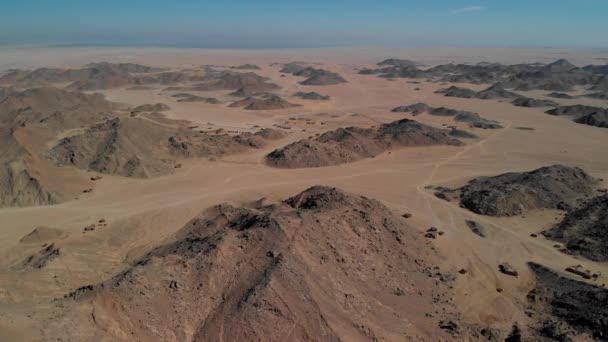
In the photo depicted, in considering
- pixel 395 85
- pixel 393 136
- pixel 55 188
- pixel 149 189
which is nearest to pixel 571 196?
pixel 393 136

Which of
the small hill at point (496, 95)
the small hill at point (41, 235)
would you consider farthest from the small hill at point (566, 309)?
the small hill at point (496, 95)

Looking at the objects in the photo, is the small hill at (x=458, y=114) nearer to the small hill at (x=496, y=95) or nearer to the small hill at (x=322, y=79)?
the small hill at (x=496, y=95)

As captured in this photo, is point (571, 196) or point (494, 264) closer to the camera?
point (494, 264)

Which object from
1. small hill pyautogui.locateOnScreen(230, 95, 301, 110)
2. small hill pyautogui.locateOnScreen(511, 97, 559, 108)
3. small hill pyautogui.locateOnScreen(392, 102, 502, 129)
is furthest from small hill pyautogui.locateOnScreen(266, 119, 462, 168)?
small hill pyautogui.locateOnScreen(511, 97, 559, 108)

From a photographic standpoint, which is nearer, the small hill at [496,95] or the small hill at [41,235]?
the small hill at [41,235]

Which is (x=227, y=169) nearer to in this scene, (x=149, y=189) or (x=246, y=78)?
(x=149, y=189)

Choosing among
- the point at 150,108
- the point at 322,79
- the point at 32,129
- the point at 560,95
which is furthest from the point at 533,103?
the point at 32,129
